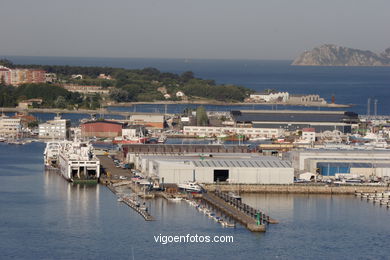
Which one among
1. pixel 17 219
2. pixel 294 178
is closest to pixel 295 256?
pixel 17 219

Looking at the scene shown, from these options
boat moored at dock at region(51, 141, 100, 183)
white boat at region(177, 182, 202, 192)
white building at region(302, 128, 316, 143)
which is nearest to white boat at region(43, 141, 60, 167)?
boat moored at dock at region(51, 141, 100, 183)

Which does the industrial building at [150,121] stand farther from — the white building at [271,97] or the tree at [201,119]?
the white building at [271,97]

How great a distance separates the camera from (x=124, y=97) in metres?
35.7

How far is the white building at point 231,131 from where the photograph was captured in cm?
2434

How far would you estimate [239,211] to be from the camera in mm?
13125

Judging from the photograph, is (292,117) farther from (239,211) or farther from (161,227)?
(161,227)

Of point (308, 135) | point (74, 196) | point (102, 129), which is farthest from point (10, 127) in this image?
point (74, 196)

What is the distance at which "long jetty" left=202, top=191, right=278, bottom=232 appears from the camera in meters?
12.3

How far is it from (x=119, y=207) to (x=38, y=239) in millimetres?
2220

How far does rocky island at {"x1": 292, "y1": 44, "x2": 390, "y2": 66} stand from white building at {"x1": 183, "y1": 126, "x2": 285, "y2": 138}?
268 feet

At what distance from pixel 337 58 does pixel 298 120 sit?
269 feet

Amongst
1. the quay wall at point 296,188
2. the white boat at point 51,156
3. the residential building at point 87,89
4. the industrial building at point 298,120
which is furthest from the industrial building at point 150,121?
the residential building at point 87,89

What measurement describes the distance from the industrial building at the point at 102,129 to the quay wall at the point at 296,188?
864cm

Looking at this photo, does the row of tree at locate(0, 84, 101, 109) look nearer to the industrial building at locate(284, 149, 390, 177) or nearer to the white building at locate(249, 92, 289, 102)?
the white building at locate(249, 92, 289, 102)
